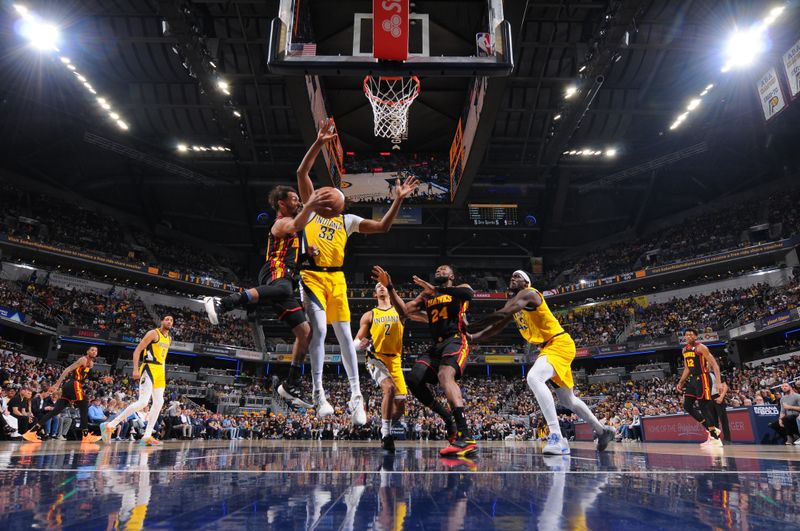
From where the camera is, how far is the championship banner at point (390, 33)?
8398 mm

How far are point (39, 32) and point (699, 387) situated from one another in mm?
24428

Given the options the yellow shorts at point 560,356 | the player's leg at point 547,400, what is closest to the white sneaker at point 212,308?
the player's leg at point 547,400

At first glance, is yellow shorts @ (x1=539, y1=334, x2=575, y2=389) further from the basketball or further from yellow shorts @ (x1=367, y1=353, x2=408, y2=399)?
the basketball

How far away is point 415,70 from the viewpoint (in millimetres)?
8344

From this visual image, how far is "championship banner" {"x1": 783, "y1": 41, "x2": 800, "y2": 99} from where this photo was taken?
15.4 metres

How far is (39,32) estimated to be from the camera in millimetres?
18625

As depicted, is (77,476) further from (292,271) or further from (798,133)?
(798,133)

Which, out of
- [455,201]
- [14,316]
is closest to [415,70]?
[455,201]

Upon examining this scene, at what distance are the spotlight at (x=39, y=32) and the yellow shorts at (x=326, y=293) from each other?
20378 mm

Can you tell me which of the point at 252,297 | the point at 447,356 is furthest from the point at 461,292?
the point at 252,297

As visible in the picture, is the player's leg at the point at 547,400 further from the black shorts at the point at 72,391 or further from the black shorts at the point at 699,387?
the black shorts at the point at 72,391

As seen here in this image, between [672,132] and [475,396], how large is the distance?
63.8 ft

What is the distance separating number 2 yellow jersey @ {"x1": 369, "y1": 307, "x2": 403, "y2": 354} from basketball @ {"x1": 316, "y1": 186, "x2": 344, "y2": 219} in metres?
2.59

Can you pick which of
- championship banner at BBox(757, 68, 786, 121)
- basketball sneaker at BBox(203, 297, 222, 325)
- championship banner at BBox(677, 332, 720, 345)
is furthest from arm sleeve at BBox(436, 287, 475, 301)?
championship banner at BBox(677, 332, 720, 345)
